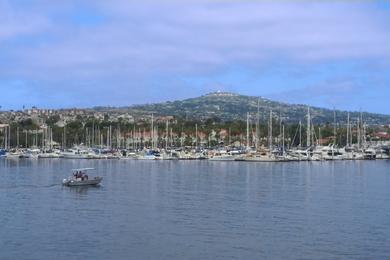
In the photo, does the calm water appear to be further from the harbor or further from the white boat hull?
the harbor

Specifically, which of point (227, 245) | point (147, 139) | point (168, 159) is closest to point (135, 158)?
point (168, 159)

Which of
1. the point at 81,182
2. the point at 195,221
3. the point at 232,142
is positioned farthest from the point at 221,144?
the point at 195,221

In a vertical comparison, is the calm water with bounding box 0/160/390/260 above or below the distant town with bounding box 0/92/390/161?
below

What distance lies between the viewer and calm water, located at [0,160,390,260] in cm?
3597

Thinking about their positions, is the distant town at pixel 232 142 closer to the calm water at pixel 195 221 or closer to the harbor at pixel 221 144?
the harbor at pixel 221 144

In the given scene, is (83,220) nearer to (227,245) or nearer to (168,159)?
(227,245)

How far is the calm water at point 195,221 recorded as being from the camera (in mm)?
35969

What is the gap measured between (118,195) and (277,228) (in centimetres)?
→ 2485

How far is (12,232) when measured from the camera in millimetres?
41781

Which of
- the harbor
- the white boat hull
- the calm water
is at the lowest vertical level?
the calm water

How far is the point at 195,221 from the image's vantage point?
1809 inches

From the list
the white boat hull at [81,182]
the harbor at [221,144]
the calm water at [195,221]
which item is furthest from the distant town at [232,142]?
the calm water at [195,221]

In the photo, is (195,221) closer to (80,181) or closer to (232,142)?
(80,181)

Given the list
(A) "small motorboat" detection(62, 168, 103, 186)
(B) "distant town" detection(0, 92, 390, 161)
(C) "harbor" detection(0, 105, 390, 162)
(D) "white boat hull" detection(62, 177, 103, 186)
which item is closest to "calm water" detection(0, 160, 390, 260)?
(D) "white boat hull" detection(62, 177, 103, 186)
